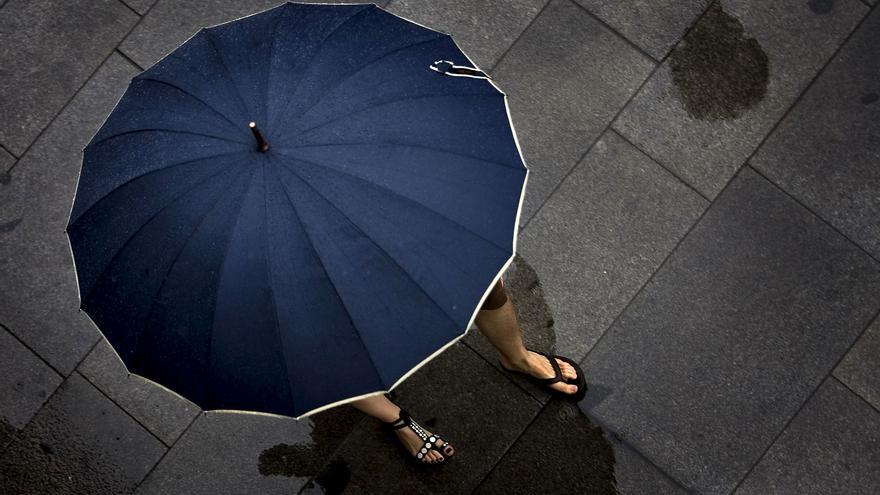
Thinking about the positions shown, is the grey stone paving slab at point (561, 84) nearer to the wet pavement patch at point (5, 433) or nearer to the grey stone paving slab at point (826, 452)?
the grey stone paving slab at point (826, 452)

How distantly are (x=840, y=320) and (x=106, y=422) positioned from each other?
4.33 meters

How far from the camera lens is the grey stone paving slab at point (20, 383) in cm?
503

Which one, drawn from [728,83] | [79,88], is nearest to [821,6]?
[728,83]

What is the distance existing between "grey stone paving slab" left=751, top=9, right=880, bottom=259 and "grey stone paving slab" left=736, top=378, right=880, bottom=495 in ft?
3.06

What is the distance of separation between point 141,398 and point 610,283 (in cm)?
284

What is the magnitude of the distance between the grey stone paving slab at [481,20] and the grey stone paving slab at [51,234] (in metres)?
1.95

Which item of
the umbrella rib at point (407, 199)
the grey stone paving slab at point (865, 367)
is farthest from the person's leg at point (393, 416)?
the grey stone paving slab at point (865, 367)

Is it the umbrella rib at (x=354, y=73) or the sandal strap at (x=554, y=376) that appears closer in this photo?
the umbrella rib at (x=354, y=73)

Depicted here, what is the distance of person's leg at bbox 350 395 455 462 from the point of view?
439 cm

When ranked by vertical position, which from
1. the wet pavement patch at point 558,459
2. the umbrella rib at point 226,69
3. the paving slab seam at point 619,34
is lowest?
the wet pavement patch at point 558,459

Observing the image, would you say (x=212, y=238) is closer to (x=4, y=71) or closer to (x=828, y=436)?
(x=4, y=71)

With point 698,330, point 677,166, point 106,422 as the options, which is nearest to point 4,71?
point 106,422

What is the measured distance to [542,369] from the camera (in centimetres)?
476

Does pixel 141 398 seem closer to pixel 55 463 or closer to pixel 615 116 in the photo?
pixel 55 463
